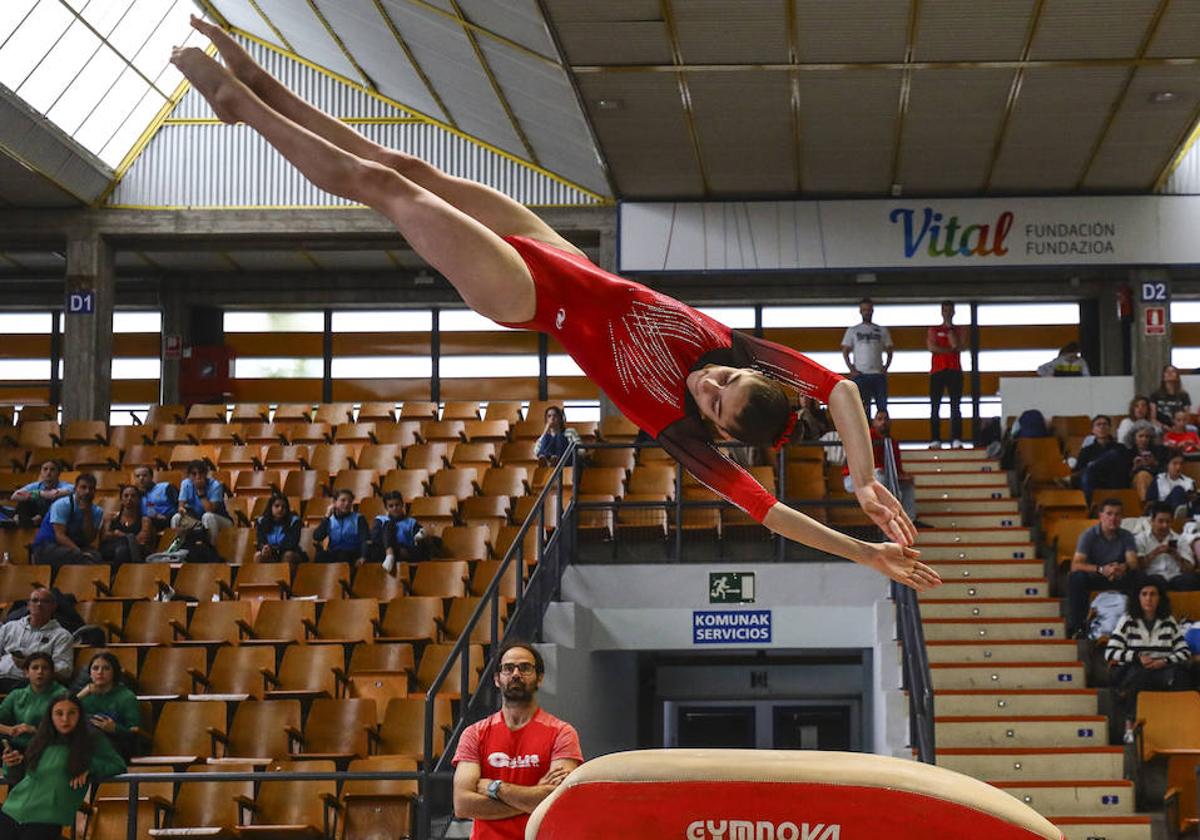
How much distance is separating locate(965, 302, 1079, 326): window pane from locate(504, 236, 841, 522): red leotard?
1697 cm

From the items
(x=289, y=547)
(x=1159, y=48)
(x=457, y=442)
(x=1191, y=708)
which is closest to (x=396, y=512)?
(x=289, y=547)

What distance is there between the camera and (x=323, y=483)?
51.4 ft

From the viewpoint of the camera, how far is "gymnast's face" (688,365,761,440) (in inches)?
172

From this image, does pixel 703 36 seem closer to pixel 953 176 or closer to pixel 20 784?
pixel 953 176

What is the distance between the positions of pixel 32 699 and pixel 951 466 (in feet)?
34.6

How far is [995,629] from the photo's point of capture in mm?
13109

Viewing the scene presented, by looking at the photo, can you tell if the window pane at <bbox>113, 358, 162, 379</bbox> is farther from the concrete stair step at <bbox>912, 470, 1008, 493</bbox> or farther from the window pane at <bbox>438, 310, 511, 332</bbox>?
the concrete stair step at <bbox>912, 470, 1008, 493</bbox>

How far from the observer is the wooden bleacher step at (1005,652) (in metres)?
12.7

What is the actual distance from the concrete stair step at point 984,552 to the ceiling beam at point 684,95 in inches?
192

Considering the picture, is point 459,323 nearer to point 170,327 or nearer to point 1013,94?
point 170,327

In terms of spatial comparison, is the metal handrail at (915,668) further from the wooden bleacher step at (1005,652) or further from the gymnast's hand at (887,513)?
the gymnast's hand at (887,513)

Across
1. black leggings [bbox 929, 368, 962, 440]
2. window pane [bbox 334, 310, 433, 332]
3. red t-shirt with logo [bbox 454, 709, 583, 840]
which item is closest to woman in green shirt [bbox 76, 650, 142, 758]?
red t-shirt with logo [bbox 454, 709, 583, 840]

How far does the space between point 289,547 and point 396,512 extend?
1109mm

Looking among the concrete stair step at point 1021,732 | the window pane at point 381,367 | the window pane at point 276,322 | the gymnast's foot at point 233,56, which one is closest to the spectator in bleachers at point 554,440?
the concrete stair step at point 1021,732
